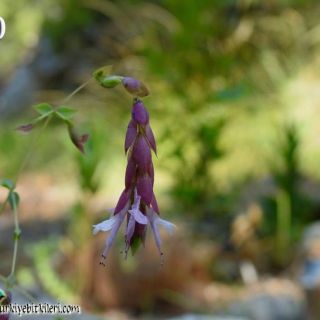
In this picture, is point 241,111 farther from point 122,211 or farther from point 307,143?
point 122,211

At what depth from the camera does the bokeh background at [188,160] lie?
11.1ft

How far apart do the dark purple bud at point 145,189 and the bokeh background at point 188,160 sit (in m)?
0.32

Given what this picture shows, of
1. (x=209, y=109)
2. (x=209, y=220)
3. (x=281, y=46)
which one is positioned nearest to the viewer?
(x=209, y=220)

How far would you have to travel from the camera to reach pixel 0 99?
8.81 meters

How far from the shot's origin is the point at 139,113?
78 centimetres

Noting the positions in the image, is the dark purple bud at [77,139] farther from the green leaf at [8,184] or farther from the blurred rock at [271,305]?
the blurred rock at [271,305]

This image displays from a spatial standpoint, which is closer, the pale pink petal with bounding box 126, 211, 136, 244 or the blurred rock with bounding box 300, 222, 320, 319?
the pale pink petal with bounding box 126, 211, 136, 244

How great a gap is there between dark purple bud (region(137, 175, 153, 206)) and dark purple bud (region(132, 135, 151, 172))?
12 mm

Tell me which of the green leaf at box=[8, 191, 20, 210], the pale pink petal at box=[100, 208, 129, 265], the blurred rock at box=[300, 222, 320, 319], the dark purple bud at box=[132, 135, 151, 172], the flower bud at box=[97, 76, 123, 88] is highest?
the flower bud at box=[97, 76, 123, 88]

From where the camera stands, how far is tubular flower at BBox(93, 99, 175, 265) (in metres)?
0.77

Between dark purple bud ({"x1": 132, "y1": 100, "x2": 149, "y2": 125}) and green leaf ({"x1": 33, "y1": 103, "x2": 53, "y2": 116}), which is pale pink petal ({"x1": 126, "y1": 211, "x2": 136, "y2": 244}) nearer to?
dark purple bud ({"x1": 132, "y1": 100, "x2": 149, "y2": 125})

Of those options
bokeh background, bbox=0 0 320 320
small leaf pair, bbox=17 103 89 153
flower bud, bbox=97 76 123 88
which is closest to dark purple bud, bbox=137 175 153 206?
flower bud, bbox=97 76 123 88

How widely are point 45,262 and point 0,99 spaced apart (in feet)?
18.9

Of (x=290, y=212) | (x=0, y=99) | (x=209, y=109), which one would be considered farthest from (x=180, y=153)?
(x=0, y=99)
